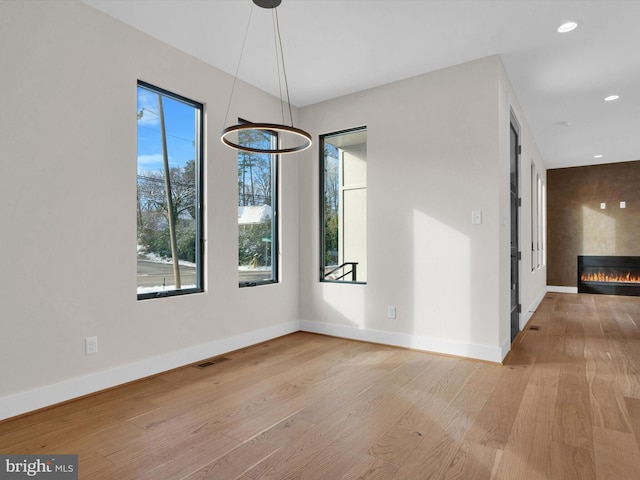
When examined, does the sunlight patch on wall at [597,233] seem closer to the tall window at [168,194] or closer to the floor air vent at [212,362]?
the floor air vent at [212,362]

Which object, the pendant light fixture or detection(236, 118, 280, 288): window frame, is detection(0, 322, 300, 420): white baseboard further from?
the pendant light fixture

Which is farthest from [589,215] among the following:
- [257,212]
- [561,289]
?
[257,212]

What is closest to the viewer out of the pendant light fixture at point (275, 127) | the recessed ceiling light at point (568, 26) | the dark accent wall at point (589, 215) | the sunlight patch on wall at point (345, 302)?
the pendant light fixture at point (275, 127)

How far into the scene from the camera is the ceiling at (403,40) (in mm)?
2885

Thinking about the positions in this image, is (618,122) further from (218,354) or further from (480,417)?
(218,354)

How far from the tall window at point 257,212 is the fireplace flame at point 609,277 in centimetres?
743

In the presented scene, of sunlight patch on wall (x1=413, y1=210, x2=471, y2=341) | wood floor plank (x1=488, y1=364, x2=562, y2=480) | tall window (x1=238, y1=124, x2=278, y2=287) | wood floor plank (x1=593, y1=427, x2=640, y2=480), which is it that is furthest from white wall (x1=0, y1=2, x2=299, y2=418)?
wood floor plank (x1=593, y1=427, x2=640, y2=480)

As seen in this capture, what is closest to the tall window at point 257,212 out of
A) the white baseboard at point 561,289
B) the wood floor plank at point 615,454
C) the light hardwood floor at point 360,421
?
the light hardwood floor at point 360,421

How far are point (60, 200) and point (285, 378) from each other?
2.15 metres

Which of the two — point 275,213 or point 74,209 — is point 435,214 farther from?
point 74,209

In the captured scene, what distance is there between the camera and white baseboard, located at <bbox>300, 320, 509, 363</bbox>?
363 cm

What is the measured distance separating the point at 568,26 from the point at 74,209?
4073 millimetres

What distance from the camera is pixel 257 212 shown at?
443cm

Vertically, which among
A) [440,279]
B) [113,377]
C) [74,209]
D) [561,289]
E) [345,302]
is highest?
[74,209]
